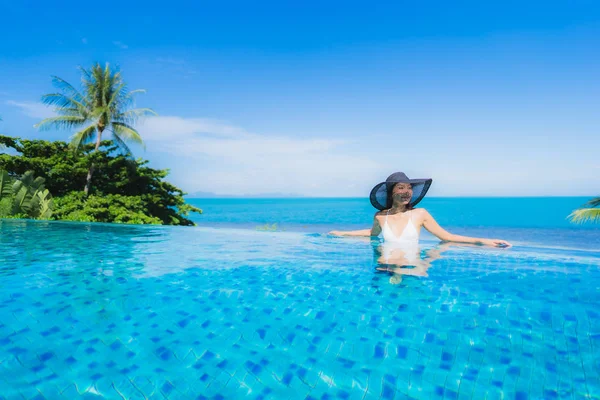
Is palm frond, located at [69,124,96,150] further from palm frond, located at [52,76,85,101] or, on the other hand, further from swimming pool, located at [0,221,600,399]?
swimming pool, located at [0,221,600,399]

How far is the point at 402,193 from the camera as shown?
5980 millimetres

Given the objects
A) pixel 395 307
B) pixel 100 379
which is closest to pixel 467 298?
pixel 395 307

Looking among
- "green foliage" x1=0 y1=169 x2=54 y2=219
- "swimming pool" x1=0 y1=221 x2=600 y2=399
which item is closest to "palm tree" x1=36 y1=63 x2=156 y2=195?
Answer: "green foliage" x1=0 y1=169 x2=54 y2=219

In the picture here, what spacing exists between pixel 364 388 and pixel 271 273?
3056 mm

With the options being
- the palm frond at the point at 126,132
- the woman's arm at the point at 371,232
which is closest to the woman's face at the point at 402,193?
the woman's arm at the point at 371,232

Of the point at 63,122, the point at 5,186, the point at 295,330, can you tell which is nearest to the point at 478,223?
the point at 63,122

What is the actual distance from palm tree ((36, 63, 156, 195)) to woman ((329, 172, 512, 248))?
1573cm

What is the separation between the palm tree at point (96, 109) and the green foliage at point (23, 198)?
10.5 feet

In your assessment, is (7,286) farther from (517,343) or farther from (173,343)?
(517,343)

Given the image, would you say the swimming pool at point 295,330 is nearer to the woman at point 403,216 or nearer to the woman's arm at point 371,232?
the woman at point 403,216

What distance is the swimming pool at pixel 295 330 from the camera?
2.59 meters

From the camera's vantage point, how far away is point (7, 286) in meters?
4.55

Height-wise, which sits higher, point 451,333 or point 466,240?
point 466,240

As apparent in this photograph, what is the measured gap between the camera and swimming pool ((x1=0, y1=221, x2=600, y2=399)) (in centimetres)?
259
